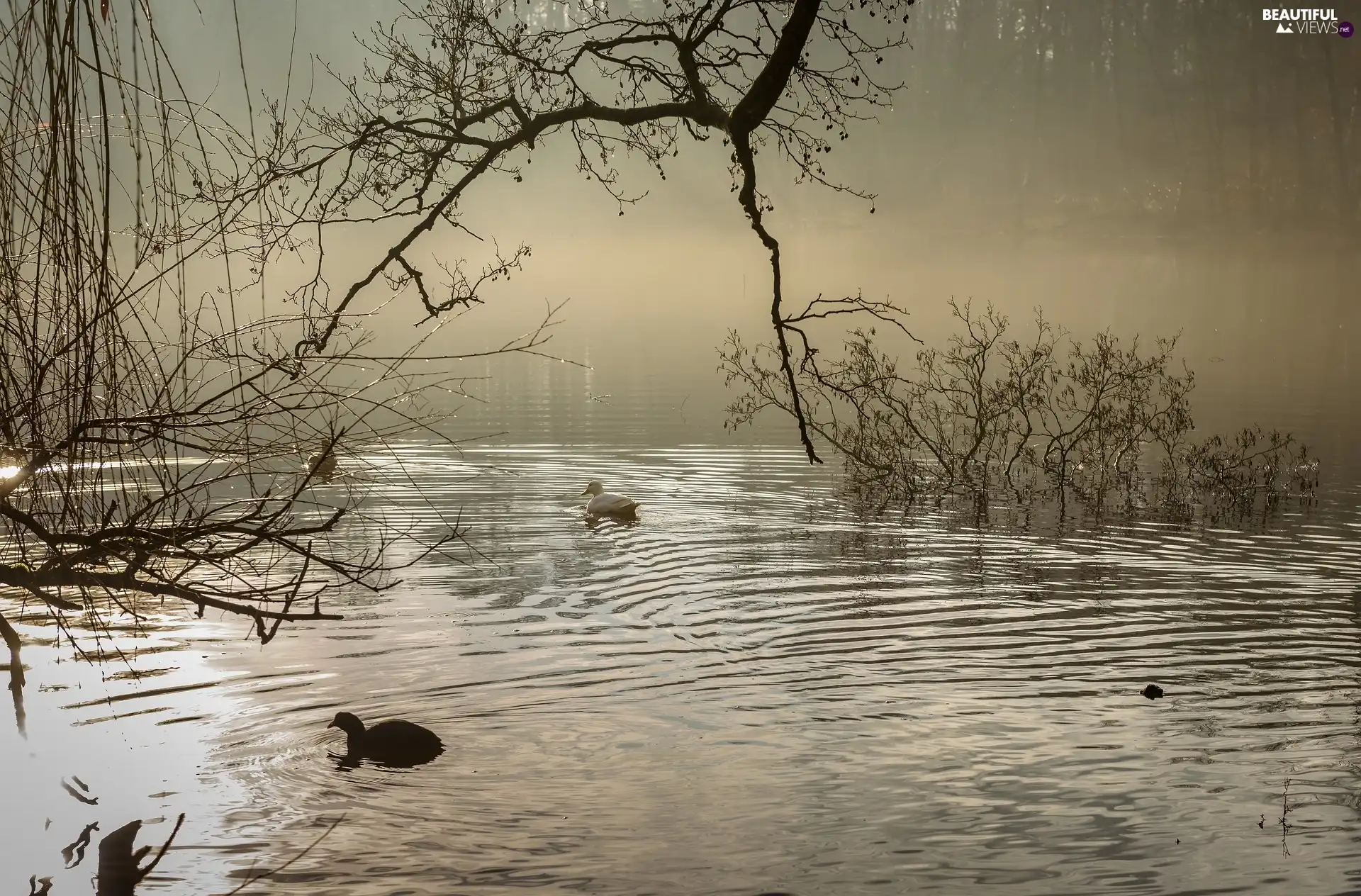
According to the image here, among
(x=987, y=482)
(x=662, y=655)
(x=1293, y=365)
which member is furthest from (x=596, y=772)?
(x=1293, y=365)

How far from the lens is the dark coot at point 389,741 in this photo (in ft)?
40.8

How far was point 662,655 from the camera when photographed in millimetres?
16672

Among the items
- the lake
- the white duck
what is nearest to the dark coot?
the lake

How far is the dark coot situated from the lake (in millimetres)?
214

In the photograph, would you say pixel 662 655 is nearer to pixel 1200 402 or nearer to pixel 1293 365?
pixel 1200 402

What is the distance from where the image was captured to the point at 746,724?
14.0m

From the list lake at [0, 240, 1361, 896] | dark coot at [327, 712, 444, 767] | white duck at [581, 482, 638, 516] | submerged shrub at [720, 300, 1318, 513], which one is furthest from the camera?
submerged shrub at [720, 300, 1318, 513]

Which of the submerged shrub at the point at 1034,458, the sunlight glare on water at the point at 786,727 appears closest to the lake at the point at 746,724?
the sunlight glare on water at the point at 786,727

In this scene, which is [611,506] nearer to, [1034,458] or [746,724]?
[1034,458]

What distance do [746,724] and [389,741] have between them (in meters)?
3.73

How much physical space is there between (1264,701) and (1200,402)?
5952 cm

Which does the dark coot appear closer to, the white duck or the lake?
the lake

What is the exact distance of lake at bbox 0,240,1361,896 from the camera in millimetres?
10508

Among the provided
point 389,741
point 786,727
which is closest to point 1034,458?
point 786,727
